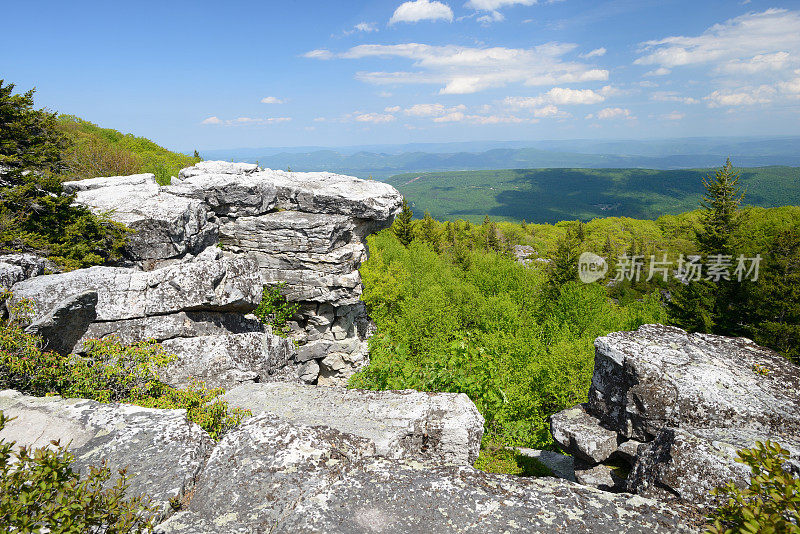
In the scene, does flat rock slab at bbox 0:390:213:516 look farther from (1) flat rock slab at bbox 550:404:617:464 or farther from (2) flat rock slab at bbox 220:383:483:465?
(1) flat rock slab at bbox 550:404:617:464

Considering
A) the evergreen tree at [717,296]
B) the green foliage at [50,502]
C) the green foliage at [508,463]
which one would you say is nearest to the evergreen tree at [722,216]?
the evergreen tree at [717,296]

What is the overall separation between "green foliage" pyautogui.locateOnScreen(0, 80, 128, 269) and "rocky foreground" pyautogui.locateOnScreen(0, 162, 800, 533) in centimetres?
95

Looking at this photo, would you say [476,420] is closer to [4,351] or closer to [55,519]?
[55,519]

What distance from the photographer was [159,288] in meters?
11.8

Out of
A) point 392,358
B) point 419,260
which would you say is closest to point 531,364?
point 392,358

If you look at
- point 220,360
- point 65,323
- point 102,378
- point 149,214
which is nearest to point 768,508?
point 102,378

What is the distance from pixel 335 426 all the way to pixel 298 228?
59.5 ft

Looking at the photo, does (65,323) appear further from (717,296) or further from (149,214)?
(717,296)

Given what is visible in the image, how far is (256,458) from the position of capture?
5.55 metres

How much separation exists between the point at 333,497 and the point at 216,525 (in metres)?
1.33

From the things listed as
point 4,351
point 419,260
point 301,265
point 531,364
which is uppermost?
point 4,351

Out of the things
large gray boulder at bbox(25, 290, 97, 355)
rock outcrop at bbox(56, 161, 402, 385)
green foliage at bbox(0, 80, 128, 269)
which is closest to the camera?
large gray boulder at bbox(25, 290, 97, 355)

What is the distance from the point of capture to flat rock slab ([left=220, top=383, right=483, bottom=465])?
7133mm

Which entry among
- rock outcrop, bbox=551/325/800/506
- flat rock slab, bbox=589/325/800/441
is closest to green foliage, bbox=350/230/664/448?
rock outcrop, bbox=551/325/800/506
